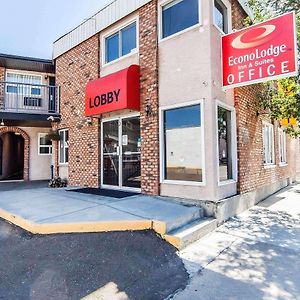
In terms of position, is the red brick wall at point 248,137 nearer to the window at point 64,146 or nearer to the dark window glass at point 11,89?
the window at point 64,146

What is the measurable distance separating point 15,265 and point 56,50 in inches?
420

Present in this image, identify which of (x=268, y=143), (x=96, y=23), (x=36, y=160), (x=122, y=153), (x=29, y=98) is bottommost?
(x=36, y=160)

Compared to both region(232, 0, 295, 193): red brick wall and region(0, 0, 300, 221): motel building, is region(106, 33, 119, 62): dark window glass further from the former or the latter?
region(232, 0, 295, 193): red brick wall

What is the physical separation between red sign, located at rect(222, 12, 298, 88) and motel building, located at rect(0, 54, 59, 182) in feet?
27.5

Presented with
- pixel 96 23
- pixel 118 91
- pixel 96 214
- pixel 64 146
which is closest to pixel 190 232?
pixel 96 214

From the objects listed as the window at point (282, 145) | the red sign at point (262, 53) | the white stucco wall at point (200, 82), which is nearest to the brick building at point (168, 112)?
the white stucco wall at point (200, 82)

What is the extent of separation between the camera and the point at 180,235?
4746mm

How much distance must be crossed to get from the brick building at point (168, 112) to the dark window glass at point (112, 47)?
0.04m

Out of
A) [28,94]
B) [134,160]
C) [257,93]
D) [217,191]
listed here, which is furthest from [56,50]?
[217,191]

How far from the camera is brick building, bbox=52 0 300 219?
639 centimetres

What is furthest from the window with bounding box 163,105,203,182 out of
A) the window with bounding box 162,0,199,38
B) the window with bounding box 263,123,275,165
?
the window with bounding box 263,123,275,165

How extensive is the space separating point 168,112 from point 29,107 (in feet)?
30.9

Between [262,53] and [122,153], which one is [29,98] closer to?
[122,153]

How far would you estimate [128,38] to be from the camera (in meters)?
8.58
